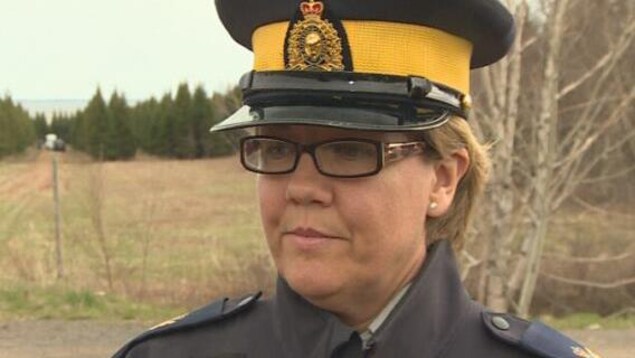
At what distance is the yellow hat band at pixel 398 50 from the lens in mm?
1426

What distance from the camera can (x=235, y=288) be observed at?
10.7m

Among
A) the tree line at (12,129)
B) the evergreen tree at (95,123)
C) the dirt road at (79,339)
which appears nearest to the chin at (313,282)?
the dirt road at (79,339)

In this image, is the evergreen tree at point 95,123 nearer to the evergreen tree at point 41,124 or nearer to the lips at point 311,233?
the evergreen tree at point 41,124

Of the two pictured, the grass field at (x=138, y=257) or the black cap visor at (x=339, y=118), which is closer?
the black cap visor at (x=339, y=118)

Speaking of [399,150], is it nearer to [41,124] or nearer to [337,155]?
[337,155]

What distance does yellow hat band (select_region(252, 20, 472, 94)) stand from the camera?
143cm

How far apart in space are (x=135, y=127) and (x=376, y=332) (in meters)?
38.7

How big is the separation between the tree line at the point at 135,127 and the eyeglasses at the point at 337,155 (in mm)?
34735

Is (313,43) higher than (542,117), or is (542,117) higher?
(313,43)

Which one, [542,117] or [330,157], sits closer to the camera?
[330,157]

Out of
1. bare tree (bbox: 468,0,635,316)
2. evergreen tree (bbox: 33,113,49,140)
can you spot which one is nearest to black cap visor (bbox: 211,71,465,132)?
bare tree (bbox: 468,0,635,316)

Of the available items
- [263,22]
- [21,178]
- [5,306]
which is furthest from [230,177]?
[263,22]

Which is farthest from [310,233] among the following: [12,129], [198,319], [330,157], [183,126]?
[12,129]

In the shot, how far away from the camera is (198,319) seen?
63.7 inches
